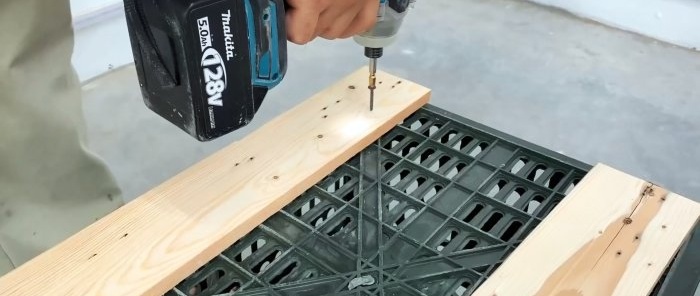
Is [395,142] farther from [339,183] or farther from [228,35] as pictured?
[228,35]

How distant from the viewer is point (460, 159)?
1228 mm

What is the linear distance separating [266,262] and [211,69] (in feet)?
1.18

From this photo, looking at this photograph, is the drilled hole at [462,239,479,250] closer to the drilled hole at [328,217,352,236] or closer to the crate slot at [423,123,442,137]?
the drilled hole at [328,217,352,236]

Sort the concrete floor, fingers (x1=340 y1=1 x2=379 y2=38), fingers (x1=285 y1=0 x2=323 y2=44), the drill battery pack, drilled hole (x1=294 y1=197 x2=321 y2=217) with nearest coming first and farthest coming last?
1. the drill battery pack
2. fingers (x1=285 y1=0 x2=323 y2=44)
3. fingers (x1=340 y1=1 x2=379 y2=38)
4. drilled hole (x1=294 y1=197 x2=321 y2=217)
5. the concrete floor

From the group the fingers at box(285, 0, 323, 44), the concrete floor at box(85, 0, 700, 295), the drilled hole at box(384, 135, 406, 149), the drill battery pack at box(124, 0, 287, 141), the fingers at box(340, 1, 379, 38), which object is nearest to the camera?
the drill battery pack at box(124, 0, 287, 141)

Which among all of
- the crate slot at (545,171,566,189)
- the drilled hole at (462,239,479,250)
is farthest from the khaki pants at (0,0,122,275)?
the crate slot at (545,171,566,189)

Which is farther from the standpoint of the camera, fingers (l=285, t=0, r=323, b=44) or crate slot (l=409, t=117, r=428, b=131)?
crate slot (l=409, t=117, r=428, b=131)

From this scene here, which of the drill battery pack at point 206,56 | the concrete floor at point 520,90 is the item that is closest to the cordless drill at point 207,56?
the drill battery pack at point 206,56

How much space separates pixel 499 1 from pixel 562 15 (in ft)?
0.94

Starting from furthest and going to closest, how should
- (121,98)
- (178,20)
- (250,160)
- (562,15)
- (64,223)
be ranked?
(562,15), (121,98), (64,223), (250,160), (178,20)

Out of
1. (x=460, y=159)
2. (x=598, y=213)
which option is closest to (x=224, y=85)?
(x=460, y=159)

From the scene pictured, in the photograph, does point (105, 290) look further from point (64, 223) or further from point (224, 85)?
point (64, 223)

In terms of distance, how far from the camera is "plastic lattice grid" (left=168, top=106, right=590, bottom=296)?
988mm

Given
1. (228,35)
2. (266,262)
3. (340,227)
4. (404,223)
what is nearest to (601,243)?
(404,223)
